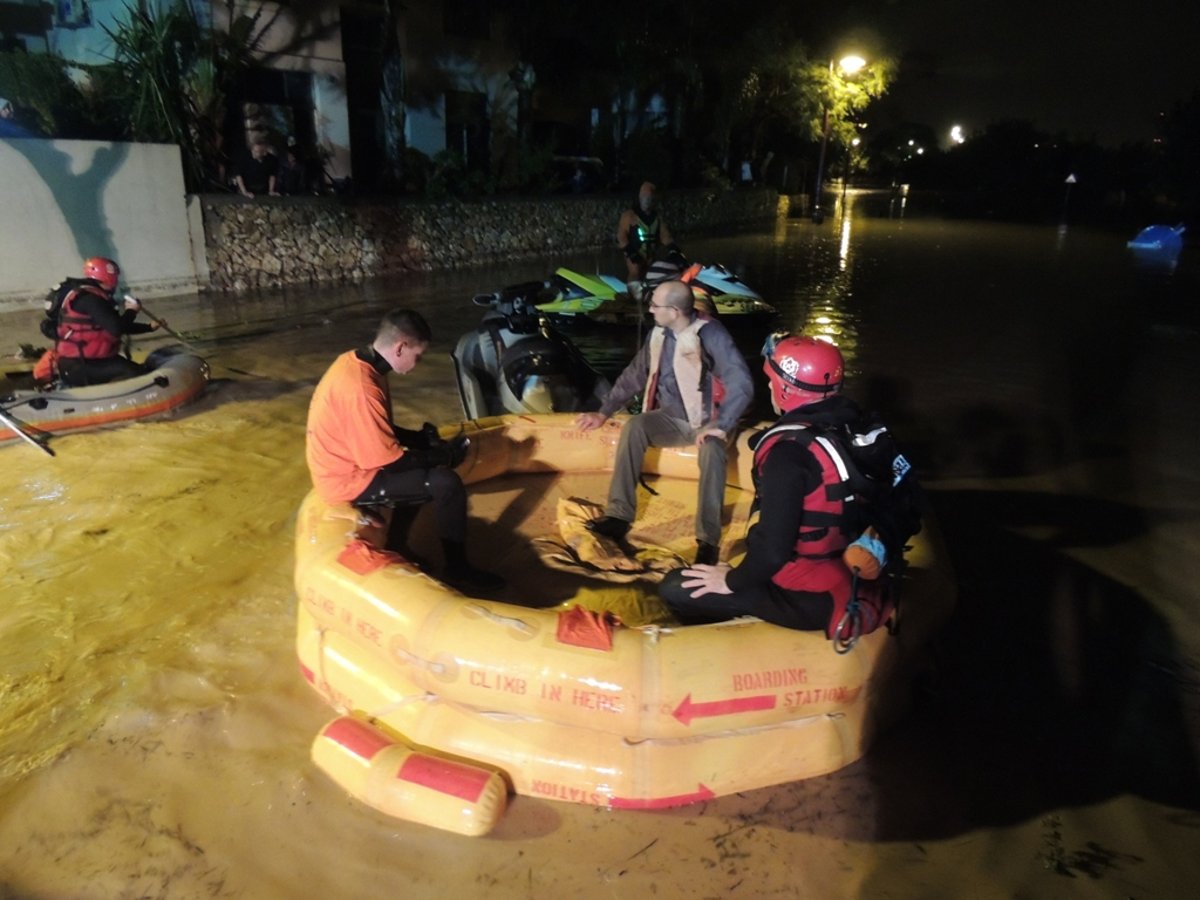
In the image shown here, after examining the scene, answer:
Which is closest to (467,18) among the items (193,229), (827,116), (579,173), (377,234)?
(579,173)

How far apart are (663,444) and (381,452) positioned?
173cm

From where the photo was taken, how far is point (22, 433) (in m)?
6.05

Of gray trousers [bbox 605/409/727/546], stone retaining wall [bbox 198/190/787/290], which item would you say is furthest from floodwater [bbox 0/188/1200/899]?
stone retaining wall [bbox 198/190/787/290]

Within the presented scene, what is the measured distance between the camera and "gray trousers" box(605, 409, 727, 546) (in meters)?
4.61

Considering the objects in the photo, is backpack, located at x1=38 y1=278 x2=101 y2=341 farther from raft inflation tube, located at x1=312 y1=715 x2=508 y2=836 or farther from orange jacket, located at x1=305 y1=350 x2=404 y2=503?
raft inflation tube, located at x1=312 y1=715 x2=508 y2=836

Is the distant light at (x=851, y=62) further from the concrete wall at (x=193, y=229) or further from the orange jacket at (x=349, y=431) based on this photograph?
the orange jacket at (x=349, y=431)

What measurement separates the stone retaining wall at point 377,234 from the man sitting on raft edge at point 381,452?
437 inches

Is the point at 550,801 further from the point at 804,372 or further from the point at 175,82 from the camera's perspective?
the point at 175,82

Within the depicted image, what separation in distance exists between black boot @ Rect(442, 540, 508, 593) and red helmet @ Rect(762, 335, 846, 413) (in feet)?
6.33

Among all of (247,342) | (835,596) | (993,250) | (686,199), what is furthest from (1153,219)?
(835,596)

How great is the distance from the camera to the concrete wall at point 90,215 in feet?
37.1

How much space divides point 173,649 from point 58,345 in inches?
171

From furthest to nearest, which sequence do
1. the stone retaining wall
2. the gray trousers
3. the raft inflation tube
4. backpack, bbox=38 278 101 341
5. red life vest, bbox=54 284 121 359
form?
1. the stone retaining wall
2. red life vest, bbox=54 284 121 359
3. backpack, bbox=38 278 101 341
4. the gray trousers
5. the raft inflation tube

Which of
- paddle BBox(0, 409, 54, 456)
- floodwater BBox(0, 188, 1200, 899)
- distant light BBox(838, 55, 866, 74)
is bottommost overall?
floodwater BBox(0, 188, 1200, 899)
